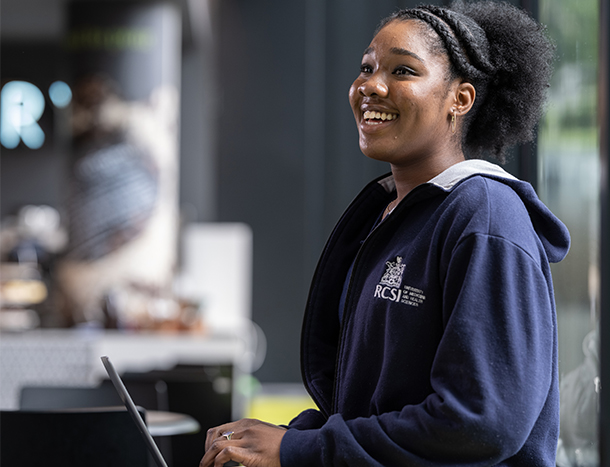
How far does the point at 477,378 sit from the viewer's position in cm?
84

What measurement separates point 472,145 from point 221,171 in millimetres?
7813

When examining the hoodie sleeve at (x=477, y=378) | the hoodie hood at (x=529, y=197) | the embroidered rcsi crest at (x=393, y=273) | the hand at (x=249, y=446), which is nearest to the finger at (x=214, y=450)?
the hand at (x=249, y=446)

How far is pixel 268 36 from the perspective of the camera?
896 cm

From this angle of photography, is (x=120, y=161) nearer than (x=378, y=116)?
No

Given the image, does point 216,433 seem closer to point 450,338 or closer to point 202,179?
point 450,338

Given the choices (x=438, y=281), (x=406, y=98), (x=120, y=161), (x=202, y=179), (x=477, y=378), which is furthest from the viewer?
(x=202, y=179)

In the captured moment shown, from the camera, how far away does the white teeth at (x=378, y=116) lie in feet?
3.55

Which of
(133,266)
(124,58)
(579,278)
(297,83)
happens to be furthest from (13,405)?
(297,83)

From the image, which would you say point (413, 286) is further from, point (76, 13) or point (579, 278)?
point (76, 13)

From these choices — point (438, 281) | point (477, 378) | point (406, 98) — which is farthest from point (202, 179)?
point (477, 378)

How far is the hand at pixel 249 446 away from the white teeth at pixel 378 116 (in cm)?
49

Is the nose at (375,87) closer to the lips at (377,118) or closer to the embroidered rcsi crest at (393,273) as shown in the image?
the lips at (377,118)

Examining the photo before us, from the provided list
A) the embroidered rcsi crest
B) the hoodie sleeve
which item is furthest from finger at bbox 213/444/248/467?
the embroidered rcsi crest

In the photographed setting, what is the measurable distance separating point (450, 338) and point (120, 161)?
16.0ft
